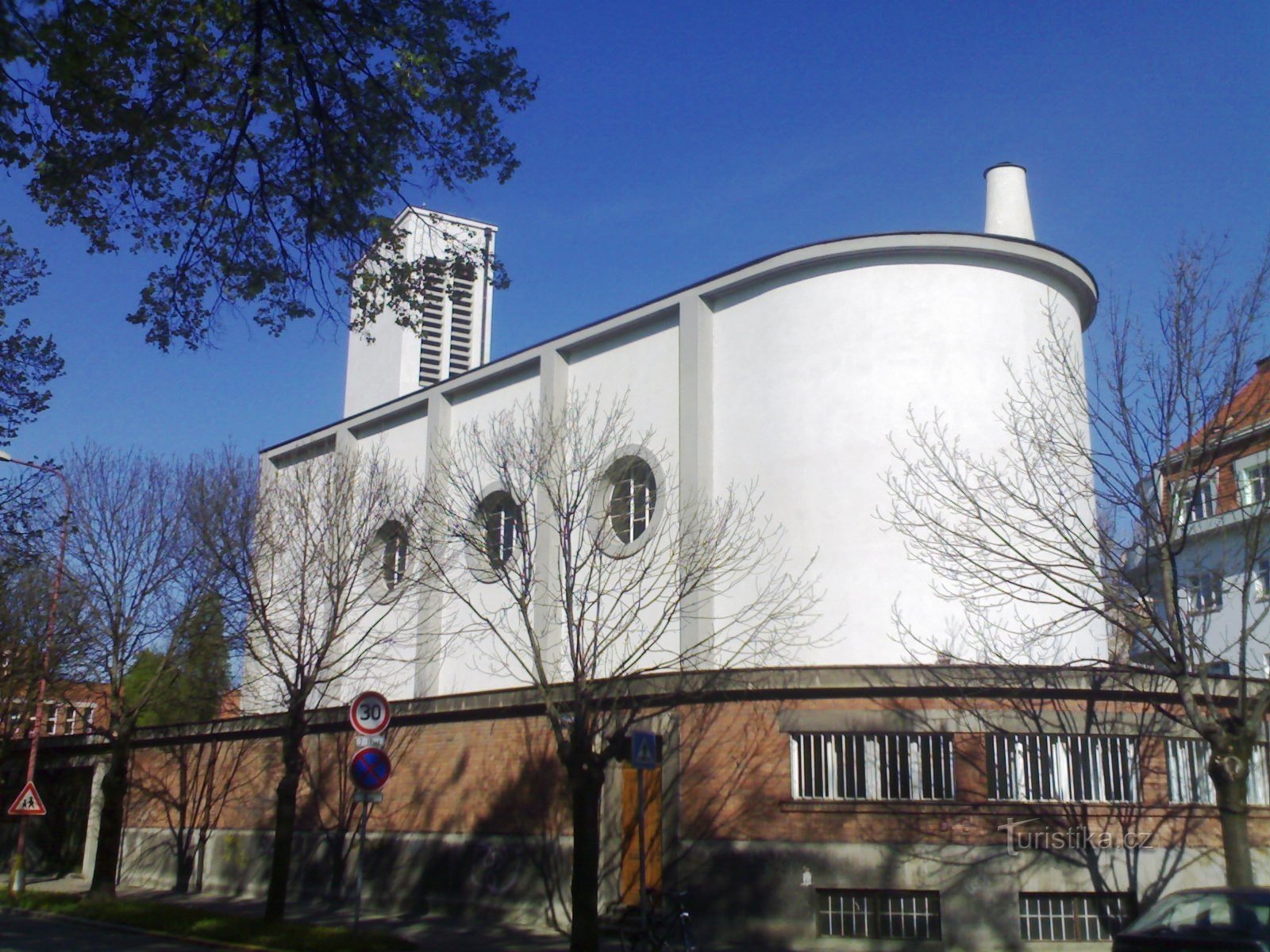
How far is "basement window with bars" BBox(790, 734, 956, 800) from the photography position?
16094 millimetres

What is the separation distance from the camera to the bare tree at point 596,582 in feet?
50.5

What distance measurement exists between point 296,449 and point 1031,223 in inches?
697

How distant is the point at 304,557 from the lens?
20.3 meters

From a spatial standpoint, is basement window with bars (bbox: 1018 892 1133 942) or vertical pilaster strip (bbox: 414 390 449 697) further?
vertical pilaster strip (bbox: 414 390 449 697)

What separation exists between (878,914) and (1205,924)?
687cm

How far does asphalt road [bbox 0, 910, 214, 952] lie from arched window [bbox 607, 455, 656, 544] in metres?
9.24

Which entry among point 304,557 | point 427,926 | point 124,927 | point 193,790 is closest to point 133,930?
point 124,927

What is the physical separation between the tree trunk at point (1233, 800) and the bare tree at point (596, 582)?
6516mm

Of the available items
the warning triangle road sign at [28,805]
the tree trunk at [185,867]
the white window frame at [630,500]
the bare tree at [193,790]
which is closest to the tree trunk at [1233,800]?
the white window frame at [630,500]

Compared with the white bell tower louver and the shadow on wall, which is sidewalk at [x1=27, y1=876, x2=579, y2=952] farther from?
the white bell tower louver

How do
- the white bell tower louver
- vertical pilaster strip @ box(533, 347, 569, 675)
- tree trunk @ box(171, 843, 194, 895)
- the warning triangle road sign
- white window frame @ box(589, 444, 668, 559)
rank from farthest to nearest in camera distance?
the white bell tower louver, tree trunk @ box(171, 843, 194, 895), the warning triangle road sign, vertical pilaster strip @ box(533, 347, 569, 675), white window frame @ box(589, 444, 668, 559)

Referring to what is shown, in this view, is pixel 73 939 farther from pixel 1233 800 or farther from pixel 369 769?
pixel 1233 800

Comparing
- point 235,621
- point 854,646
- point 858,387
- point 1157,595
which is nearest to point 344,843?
point 235,621

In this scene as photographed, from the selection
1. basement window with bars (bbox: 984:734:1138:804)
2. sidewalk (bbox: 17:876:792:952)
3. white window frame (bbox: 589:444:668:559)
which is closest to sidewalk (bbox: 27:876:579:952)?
sidewalk (bbox: 17:876:792:952)
